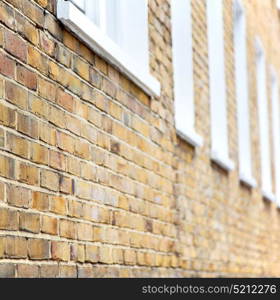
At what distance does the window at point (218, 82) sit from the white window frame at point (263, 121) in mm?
2918

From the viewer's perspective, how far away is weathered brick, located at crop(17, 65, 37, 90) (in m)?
3.89

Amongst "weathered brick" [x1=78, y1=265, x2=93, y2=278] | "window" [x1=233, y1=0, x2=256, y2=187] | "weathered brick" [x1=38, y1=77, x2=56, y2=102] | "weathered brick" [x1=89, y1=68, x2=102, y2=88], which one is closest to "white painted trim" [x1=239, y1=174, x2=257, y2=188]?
"window" [x1=233, y1=0, x2=256, y2=187]

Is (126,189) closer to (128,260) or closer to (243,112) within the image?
(128,260)

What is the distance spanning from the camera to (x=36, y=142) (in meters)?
4.00

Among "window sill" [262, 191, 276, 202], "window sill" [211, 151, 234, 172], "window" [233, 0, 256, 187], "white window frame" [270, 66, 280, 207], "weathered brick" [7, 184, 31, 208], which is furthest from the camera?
"white window frame" [270, 66, 280, 207]

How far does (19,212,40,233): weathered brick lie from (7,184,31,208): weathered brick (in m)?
0.04

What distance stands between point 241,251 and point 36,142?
580cm

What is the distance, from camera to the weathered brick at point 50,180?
405cm

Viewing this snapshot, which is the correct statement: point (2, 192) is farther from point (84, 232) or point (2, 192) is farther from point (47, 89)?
point (84, 232)

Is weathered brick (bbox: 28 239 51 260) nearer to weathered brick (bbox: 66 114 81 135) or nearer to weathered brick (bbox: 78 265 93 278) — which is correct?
weathered brick (bbox: 78 265 93 278)

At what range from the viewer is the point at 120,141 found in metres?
5.16

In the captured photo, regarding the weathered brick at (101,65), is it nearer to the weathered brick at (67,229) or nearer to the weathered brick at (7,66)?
the weathered brick at (67,229)
